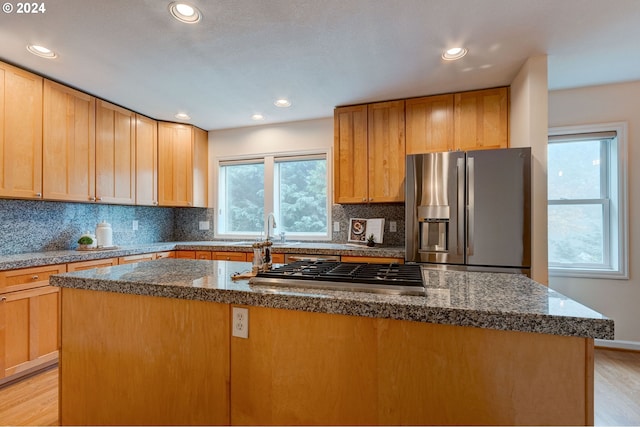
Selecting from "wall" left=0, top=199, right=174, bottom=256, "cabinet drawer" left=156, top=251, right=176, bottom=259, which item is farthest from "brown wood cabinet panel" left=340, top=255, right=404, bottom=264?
"wall" left=0, top=199, right=174, bottom=256

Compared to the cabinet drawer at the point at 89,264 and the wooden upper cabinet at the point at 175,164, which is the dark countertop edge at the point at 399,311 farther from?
the wooden upper cabinet at the point at 175,164

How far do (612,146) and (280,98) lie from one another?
3.25 m

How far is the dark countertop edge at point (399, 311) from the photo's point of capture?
2.63 ft

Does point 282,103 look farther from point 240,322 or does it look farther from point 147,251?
point 240,322

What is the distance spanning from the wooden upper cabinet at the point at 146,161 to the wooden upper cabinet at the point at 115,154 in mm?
63

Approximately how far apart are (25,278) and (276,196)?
2.46m

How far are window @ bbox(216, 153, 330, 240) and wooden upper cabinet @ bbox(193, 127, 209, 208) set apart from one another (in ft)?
0.64

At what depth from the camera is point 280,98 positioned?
3143 millimetres

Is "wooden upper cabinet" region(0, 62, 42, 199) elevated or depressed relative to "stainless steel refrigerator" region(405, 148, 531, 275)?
elevated

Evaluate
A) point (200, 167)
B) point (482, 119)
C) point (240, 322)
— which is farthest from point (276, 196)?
point (240, 322)

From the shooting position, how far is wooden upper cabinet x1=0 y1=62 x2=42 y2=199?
2357 millimetres

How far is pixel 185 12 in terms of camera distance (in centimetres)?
181

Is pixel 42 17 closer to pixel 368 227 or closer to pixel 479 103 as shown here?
pixel 368 227

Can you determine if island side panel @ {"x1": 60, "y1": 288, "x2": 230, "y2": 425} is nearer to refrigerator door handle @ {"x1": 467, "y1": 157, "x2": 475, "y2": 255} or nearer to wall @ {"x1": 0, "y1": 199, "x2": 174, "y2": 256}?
wall @ {"x1": 0, "y1": 199, "x2": 174, "y2": 256}
